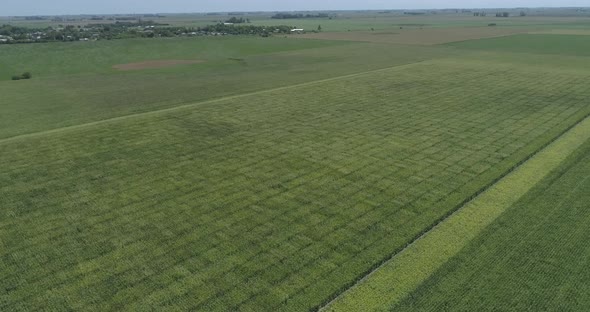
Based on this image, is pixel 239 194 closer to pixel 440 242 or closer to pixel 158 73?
pixel 440 242

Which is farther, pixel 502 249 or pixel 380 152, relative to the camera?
pixel 380 152

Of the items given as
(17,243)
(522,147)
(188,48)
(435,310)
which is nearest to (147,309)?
(17,243)

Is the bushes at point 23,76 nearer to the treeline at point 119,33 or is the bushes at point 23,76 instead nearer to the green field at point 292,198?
the green field at point 292,198

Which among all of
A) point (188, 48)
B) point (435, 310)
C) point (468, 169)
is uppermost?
point (188, 48)

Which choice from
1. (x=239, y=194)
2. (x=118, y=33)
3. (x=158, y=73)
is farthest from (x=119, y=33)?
(x=239, y=194)

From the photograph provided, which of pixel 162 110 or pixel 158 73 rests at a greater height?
pixel 158 73

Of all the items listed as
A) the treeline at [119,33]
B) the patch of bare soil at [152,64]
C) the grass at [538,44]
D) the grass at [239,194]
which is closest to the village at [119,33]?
the treeline at [119,33]

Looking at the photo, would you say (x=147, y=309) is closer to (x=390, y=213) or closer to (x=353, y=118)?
(x=390, y=213)
